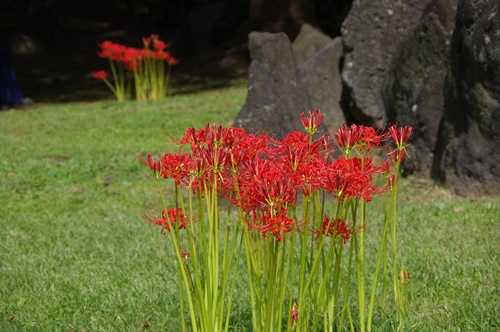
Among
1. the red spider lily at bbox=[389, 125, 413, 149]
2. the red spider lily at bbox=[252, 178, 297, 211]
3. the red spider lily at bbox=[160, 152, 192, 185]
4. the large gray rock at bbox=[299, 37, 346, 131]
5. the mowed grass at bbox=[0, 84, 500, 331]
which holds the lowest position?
the mowed grass at bbox=[0, 84, 500, 331]

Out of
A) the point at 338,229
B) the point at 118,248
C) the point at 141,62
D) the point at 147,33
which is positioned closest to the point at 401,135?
the point at 338,229

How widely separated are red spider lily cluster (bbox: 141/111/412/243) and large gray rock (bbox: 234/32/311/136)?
4876 millimetres

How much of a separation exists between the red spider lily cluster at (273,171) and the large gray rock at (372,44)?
7.38 meters

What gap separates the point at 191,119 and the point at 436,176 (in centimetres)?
559

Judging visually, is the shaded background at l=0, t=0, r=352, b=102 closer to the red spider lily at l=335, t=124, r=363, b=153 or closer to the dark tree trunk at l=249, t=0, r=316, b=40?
the dark tree trunk at l=249, t=0, r=316, b=40

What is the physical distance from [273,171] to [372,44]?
8.14 metres

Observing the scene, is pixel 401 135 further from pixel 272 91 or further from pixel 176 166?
pixel 272 91

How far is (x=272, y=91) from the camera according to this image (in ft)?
28.3

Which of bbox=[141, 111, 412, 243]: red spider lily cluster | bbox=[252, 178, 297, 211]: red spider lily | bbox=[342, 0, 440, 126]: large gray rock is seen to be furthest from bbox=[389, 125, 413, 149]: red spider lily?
bbox=[342, 0, 440, 126]: large gray rock

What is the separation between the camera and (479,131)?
751cm

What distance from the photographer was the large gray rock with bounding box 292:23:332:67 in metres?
15.0

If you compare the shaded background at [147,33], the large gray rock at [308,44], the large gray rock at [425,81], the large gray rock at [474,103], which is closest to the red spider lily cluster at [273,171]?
the large gray rock at [474,103]

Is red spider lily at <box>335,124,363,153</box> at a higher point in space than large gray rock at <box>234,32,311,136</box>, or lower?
higher

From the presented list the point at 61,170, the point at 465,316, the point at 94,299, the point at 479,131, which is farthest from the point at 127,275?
the point at 61,170
